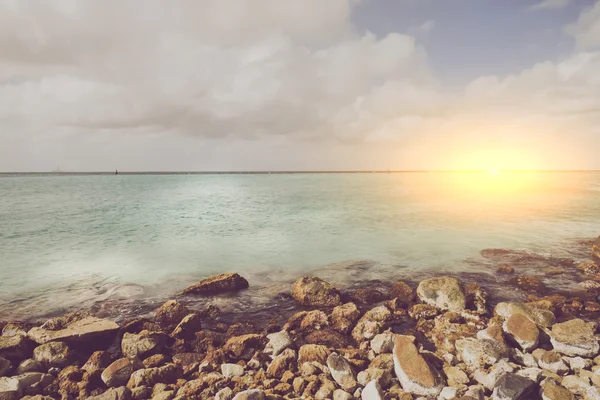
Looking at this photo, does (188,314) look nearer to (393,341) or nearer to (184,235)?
(393,341)

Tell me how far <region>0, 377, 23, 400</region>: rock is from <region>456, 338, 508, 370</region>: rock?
32.7 feet

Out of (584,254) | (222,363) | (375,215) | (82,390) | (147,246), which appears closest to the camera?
(82,390)

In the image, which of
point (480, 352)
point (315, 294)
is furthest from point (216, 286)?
point (480, 352)

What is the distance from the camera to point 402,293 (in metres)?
12.2

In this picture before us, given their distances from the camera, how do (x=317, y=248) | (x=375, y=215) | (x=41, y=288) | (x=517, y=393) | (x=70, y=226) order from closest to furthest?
1. (x=517, y=393)
2. (x=41, y=288)
3. (x=317, y=248)
4. (x=70, y=226)
5. (x=375, y=215)

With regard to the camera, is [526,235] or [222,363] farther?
[526,235]

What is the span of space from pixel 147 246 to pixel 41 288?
900 cm

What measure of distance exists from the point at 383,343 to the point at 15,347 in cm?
945

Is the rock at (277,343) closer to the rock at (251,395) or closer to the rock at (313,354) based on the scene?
the rock at (313,354)

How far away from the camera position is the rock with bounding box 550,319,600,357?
7.84 metres

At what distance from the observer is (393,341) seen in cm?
835

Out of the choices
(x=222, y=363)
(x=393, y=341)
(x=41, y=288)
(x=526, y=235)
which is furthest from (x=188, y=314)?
(x=526, y=235)

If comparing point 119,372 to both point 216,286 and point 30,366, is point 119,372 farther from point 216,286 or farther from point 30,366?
point 216,286

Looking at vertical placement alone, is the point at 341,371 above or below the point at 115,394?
above
